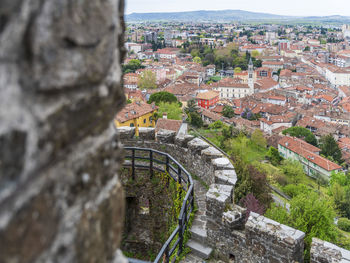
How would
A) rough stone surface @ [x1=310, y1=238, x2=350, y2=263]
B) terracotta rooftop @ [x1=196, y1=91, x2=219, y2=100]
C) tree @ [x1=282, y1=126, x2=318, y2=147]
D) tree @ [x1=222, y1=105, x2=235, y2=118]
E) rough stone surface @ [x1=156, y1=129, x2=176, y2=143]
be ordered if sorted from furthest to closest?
terracotta rooftop @ [x1=196, y1=91, x2=219, y2=100] → tree @ [x1=222, y1=105, x2=235, y2=118] → tree @ [x1=282, y1=126, x2=318, y2=147] → rough stone surface @ [x1=156, y1=129, x2=176, y2=143] → rough stone surface @ [x1=310, y1=238, x2=350, y2=263]

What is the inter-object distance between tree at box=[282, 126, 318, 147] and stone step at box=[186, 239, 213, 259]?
47.6 m

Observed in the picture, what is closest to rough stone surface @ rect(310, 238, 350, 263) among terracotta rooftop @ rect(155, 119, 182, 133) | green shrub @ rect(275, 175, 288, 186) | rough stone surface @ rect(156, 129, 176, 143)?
rough stone surface @ rect(156, 129, 176, 143)

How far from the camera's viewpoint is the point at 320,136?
50.8m

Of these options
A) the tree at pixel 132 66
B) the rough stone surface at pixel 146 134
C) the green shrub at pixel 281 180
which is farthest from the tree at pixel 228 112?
the rough stone surface at pixel 146 134

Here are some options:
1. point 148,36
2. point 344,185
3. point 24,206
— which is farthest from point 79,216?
point 148,36

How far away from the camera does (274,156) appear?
42.3 m

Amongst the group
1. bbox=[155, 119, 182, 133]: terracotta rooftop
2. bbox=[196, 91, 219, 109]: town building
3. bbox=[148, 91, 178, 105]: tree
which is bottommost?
bbox=[196, 91, 219, 109]: town building

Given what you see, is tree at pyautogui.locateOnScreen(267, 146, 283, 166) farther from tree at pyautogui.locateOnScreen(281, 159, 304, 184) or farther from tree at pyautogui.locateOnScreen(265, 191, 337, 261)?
tree at pyautogui.locateOnScreen(265, 191, 337, 261)

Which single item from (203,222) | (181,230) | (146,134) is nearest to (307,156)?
(146,134)

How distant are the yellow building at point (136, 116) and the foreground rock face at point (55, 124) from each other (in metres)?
30.1

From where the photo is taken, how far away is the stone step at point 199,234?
16.5ft

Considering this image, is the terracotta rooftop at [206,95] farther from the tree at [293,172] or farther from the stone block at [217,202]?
the stone block at [217,202]

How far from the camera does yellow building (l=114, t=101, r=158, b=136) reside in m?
32.4

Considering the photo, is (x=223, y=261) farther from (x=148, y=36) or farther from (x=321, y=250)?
(x=148, y=36)
